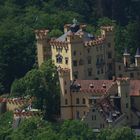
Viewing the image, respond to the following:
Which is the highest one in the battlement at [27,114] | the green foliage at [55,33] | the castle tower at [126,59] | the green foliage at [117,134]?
the green foliage at [55,33]

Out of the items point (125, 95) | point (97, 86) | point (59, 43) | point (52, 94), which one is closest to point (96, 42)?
point (59, 43)

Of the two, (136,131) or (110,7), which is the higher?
(110,7)

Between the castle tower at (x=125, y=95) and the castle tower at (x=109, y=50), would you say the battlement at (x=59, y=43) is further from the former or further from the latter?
the castle tower at (x=125, y=95)

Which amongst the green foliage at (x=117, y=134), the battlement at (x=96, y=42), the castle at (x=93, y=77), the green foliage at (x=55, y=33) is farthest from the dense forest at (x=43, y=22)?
the green foliage at (x=117, y=134)

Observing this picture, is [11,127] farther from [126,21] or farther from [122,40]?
[126,21]

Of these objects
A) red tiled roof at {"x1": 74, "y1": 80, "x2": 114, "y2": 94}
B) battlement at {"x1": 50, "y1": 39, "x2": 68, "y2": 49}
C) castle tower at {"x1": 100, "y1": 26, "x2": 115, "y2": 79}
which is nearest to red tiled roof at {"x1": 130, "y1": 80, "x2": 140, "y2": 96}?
red tiled roof at {"x1": 74, "y1": 80, "x2": 114, "y2": 94}

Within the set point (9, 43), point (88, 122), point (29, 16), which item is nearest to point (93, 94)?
point (88, 122)

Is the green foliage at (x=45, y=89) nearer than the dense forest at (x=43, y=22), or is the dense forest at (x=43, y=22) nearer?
the green foliage at (x=45, y=89)
